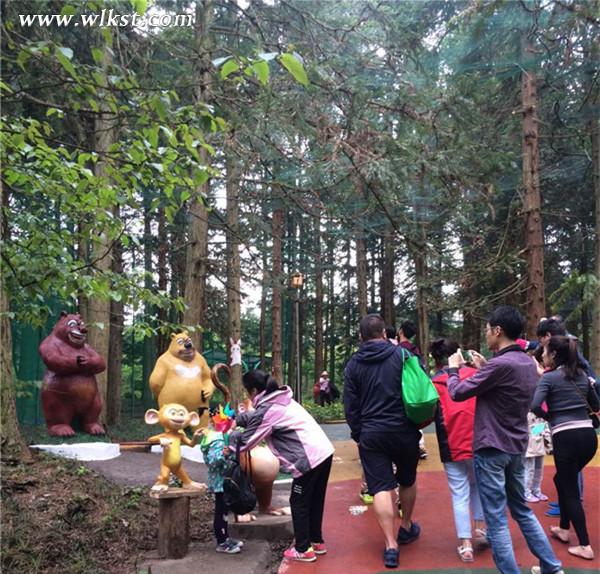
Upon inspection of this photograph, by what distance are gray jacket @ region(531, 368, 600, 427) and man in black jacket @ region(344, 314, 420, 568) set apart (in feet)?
3.47

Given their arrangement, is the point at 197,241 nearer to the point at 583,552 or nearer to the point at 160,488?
the point at 160,488

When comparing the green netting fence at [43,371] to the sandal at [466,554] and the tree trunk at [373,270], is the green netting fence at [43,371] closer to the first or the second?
the sandal at [466,554]

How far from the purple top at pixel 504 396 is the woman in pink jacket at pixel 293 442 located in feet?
4.07

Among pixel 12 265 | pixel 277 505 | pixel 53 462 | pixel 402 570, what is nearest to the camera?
pixel 12 265

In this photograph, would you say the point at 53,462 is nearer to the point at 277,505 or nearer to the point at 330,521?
the point at 277,505

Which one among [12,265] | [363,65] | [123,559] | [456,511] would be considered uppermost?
[363,65]

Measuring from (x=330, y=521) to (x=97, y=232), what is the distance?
3501mm

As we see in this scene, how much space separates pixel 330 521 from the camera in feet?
17.3

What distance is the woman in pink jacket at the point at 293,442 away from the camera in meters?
4.16

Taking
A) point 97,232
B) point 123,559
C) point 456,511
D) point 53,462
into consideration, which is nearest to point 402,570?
point 456,511

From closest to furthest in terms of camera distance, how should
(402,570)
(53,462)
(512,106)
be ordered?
1. (402,570)
2. (53,462)
3. (512,106)

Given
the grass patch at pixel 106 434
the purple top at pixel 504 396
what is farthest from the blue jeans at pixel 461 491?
the grass patch at pixel 106 434

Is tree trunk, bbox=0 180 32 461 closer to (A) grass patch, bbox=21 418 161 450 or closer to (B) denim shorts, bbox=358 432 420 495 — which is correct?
(A) grass patch, bbox=21 418 161 450

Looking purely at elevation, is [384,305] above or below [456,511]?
above
